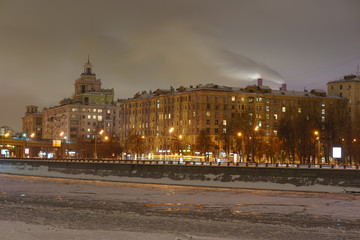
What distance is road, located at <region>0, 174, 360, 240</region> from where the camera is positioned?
1417 inches

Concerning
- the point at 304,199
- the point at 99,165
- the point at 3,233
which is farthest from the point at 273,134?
the point at 3,233

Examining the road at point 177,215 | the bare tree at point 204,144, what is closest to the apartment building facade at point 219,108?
the bare tree at point 204,144

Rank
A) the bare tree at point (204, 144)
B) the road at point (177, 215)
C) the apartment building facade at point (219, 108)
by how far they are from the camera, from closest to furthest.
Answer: the road at point (177, 215), the bare tree at point (204, 144), the apartment building facade at point (219, 108)

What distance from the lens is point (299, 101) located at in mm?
197625

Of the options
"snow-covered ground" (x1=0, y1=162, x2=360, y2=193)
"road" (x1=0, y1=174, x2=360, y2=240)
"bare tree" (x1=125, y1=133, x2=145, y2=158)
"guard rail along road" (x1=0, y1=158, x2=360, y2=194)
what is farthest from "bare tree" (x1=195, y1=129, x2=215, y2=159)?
"road" (x1=0, y1=174, x2=360, y2=240)

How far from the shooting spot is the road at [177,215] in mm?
36000

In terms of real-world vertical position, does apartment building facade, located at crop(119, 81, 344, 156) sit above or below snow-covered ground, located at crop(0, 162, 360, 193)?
above

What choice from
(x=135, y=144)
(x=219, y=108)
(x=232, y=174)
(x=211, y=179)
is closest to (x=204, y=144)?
(x=219, y=108)

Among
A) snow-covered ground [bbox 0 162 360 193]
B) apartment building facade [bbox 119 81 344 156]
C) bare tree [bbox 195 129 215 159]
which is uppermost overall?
apartment building facade [bbox 119 81 344 156]

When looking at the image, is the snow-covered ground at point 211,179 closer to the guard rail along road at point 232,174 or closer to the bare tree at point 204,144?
the guard rail along road at point 232,174

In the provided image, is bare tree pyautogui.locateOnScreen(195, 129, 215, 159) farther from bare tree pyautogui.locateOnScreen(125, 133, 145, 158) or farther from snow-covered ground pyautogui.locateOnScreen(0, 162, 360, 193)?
snow-covered ground pyautogui.locateOnScreen(0, 162, 360, 193)

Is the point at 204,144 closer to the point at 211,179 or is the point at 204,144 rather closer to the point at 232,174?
the point at 211,179

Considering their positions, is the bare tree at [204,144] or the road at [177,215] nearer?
the road at [177,215]

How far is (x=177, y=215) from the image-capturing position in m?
45.5
